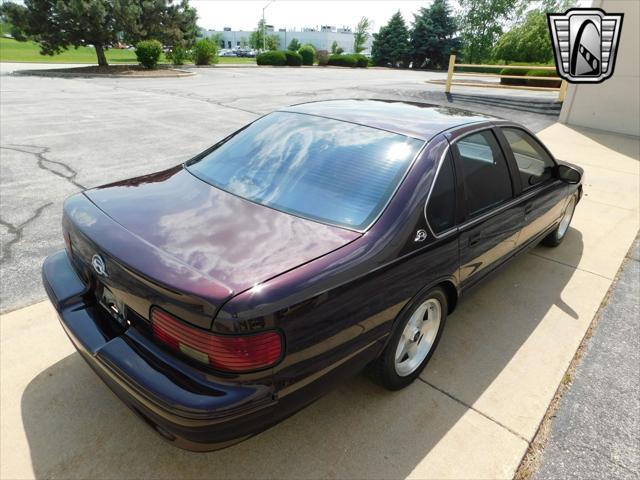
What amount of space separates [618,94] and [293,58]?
100 ft

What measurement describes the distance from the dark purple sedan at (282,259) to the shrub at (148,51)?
25.9 meters

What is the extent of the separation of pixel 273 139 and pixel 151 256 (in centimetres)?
129

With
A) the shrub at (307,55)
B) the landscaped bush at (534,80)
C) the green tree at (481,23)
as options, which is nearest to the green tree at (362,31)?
the green tree at (481,23)

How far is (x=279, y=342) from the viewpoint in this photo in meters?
1.68

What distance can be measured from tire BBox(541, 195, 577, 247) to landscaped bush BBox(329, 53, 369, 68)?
41.0 metres

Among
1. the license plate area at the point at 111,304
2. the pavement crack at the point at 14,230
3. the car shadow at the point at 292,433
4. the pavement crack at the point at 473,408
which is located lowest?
the pavement crack at the point at 473,408

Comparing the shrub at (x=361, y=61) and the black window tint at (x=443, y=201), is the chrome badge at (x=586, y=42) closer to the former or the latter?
the black window tint at (x=443, y=201)

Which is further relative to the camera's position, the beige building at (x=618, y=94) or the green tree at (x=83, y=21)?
the green tree at (x=83, y=21)

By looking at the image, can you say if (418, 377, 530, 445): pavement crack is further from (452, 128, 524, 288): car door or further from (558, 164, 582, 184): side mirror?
(558, 164, 582, 184): side mirror

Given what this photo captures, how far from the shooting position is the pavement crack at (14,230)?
3.76m

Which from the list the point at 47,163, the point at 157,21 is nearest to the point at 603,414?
the point at 47,163

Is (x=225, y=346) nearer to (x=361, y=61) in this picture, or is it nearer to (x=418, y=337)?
(x=418, y=337)

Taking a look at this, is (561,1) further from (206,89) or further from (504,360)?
(504,360)

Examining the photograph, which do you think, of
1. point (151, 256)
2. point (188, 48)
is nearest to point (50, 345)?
point (151, 256)
